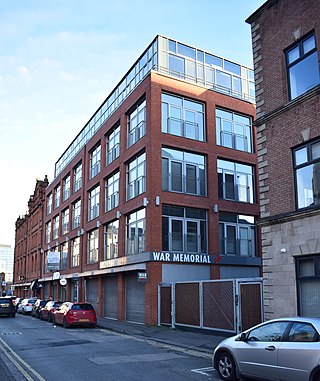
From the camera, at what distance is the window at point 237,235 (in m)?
26.4

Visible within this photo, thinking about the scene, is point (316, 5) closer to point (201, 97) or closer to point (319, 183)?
point (319, 183)

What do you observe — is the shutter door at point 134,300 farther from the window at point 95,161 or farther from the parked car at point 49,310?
the window at point 95,161

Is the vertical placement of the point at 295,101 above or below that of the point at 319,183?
above

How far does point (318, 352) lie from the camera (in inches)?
288

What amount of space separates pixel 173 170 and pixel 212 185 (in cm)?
272

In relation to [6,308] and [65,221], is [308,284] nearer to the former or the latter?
[6,308]

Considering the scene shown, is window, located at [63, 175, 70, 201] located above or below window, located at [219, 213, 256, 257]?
above

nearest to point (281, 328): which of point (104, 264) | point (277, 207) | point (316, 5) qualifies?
point (277, 207)

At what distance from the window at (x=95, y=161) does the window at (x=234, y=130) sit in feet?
34.4

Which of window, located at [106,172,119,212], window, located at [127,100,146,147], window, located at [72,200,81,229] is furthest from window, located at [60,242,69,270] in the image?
window, located at [127,100,146,147]

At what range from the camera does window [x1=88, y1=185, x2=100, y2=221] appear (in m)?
33.4

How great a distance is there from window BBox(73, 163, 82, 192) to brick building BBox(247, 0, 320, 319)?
25.9 m

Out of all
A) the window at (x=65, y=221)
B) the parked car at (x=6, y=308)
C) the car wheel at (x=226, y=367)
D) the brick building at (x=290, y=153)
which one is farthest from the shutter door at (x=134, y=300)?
the window at (x=65, y=221)

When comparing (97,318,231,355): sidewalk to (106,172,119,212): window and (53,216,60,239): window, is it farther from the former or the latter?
(53,216,60,239): window
